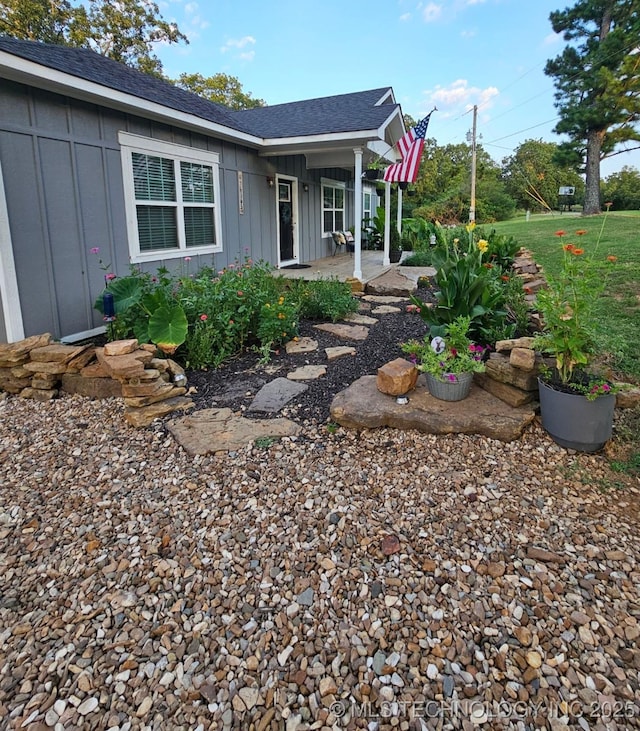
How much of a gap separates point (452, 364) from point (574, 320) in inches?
31.5

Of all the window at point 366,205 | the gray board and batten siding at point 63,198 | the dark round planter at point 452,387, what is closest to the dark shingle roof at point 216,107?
the gray board and batten siding at point 63,198

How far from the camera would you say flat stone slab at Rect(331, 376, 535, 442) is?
2.97 meters

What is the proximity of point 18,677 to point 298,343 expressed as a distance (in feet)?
12.5

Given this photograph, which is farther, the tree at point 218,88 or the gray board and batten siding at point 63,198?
the tree at point 218,88

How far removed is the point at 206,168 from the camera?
6.95 m

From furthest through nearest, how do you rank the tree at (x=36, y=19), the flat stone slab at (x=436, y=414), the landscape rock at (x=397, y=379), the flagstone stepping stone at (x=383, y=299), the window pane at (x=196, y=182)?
the tree at (x=36, y=19) < the flagstone stepping stone at (x=383, y=299) < the window pane at (x=196, y=182) < the landscape rock at (x=397, y=379) < the flat stone slab at (x=436, y=414)

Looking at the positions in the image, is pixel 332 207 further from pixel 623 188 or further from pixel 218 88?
pixel 218 88

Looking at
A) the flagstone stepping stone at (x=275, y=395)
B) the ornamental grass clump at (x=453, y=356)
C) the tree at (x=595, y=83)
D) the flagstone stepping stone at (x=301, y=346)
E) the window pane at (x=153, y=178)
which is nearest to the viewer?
the ornamental grass clump at (x=453, y=356)

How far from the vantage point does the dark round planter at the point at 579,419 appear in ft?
8.63

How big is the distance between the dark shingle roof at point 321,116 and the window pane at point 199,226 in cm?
201

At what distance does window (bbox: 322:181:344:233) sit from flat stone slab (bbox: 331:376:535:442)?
9.11m

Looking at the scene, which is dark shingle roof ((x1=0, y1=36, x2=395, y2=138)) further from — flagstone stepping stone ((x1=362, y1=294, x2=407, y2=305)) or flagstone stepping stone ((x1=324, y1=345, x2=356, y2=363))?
flagstone stepping stone ((x1=324, y1=345, x2=356, y2=363))

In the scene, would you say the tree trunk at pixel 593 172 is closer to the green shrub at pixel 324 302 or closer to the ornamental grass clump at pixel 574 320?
the green shrub at pixel 324 302

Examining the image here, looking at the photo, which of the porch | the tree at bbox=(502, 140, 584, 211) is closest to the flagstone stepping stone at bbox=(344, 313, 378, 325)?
the porch
